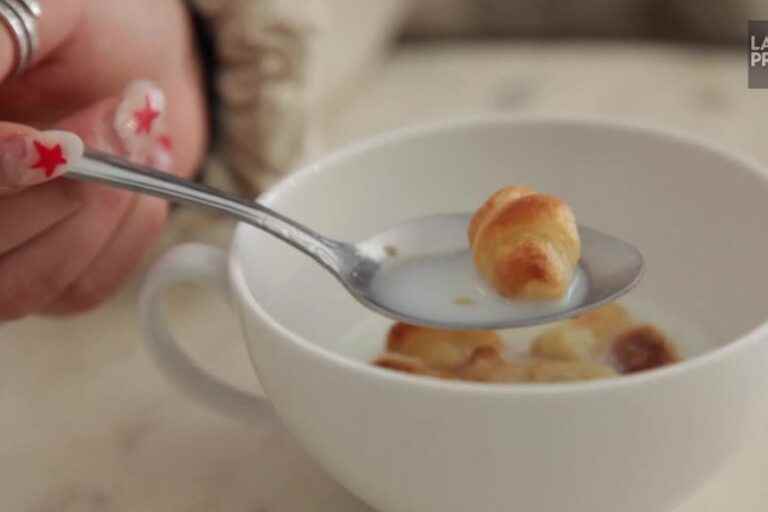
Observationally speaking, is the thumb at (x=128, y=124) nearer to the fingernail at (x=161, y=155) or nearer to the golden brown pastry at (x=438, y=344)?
the fingernail at (x=161, y=155)

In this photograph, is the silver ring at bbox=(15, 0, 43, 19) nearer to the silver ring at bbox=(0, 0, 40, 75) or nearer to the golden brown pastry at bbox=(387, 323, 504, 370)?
the silver ring at bbox=(0, 0, 40, 75)

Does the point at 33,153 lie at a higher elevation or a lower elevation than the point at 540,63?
higher

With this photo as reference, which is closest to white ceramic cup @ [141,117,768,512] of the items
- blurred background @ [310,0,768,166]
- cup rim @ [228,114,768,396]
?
cup rim @ [228,114,768,396]

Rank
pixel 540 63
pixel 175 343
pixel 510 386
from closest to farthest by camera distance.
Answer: pixel 510 386, pixel 175 343, pixel 540 63

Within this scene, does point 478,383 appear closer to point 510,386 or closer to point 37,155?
point 510,386

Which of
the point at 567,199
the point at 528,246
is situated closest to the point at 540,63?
the point at 567,199

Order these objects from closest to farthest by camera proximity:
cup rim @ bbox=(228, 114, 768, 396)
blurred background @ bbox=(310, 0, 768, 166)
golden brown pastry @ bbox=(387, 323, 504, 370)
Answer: cup rim @ bbox=(228, 114, 768, 396)
golden brown pastry @ bbox=(387, 323, 504, 370)
blurred background @ bbox=(310, 0, 768, 166)

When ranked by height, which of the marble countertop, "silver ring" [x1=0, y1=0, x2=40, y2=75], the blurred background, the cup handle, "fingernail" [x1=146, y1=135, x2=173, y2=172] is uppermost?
"silver ring" [x1=0, y1=0, x2=40, y2=75]
